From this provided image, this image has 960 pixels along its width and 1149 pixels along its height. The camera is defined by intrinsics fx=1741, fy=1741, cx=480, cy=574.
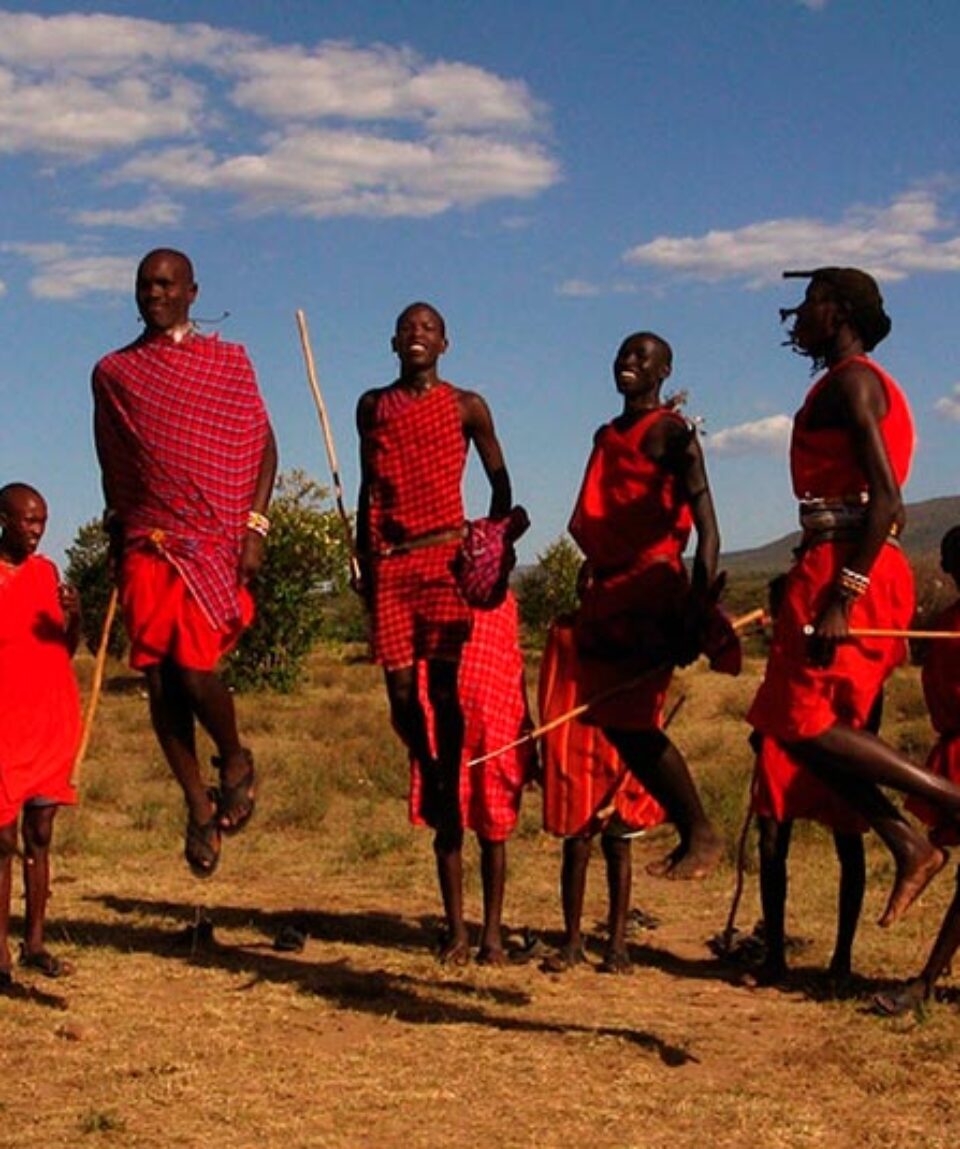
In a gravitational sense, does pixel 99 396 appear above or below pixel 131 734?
above

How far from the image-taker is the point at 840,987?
7355 millimetres

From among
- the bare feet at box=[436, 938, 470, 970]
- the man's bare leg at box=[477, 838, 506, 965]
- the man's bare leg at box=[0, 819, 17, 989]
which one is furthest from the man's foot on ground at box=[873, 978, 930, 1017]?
the man's bare leg at box=[0, 819, 17, 989]

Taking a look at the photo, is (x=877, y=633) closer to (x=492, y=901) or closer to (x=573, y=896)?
(x=573, y=896)

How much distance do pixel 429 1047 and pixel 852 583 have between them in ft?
7.83

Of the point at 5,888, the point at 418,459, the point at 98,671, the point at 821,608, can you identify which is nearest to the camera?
the point at 821,608

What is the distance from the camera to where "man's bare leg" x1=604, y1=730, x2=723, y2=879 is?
5801 mm

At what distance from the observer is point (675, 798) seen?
20.3ft

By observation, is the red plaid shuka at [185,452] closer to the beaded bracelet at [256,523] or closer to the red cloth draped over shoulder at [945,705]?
the beaded bracelet at [256,523]

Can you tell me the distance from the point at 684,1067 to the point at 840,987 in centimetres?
140

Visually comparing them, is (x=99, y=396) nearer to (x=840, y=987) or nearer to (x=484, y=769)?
(x=484, y=769)

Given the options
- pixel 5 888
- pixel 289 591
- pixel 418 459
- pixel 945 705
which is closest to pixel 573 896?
pixel 945 705

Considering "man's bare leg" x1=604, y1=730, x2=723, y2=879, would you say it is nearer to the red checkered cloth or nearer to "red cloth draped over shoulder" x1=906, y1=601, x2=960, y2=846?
"red cloth draped over shoulder" x1=906, y1=601, x2=960, y2=846

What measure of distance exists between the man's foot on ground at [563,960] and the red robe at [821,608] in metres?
2.29

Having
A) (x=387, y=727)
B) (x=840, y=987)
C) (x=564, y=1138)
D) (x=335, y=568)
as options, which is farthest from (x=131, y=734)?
(x=564, y=1138)
